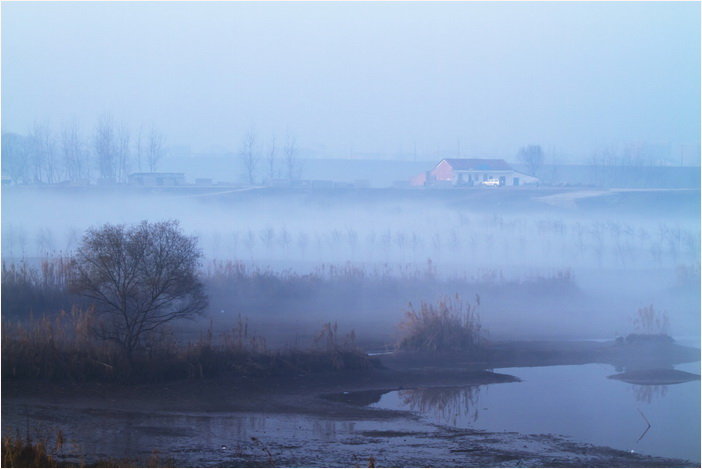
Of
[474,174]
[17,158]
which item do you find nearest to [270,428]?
[17,158]

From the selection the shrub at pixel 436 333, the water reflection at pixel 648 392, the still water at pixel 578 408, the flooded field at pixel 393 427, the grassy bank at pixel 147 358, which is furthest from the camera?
the shrub at pixel 436 333

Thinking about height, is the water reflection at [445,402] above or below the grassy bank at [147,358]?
below

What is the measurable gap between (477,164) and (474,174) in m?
0.83

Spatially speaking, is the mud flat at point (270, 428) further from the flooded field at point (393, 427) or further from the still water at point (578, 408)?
the still water at point (578, 408)

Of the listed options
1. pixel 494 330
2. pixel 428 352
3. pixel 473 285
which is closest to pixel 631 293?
pixel 473 285

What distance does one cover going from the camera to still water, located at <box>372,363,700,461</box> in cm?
1323

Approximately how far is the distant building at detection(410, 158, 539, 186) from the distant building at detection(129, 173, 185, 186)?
16.2 metres

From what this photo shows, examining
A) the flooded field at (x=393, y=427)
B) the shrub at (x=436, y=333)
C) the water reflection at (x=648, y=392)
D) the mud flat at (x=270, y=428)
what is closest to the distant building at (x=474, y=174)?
the shrub at (x=436, y=333)

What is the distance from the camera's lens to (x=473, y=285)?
29.9 meters

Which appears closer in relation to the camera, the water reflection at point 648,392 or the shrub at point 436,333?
the water reflection at point 648,392

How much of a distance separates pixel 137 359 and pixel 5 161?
32.3 meters

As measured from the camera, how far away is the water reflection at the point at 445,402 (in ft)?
46.6

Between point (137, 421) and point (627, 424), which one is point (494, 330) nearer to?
point (627, 424)

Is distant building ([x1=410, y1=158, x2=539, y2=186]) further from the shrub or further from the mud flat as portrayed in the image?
the mud flat
